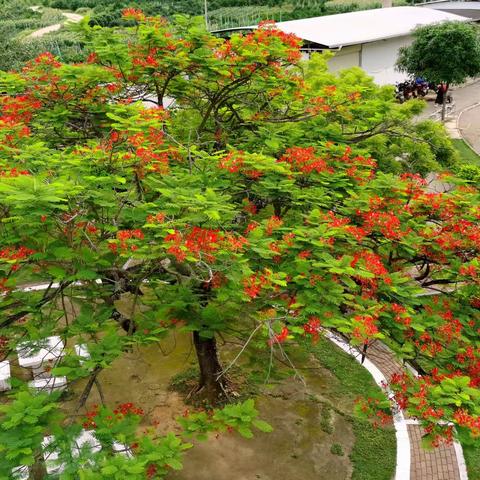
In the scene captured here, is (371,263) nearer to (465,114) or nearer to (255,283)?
(255,283)

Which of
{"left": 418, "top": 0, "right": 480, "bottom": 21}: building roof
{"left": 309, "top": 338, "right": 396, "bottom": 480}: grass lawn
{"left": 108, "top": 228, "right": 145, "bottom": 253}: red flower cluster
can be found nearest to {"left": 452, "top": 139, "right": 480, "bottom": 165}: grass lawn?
{"left": 309, "top": 338, "right": 396, "bottom": 480}: grass lawn

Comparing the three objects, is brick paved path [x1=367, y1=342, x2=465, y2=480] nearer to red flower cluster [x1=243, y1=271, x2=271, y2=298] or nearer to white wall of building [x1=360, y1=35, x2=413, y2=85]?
red flower cluster [x1=243, y1=271, x2=271, y2=298]

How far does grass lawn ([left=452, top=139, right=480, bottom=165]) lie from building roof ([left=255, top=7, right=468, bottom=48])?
25.1 feet

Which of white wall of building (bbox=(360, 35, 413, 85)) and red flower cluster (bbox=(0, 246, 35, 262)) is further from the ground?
red flower cluster (bbox=(0, 246, 35, 262))

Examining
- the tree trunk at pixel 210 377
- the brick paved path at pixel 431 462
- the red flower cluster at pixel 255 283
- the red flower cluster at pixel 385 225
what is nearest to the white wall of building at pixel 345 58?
the tree trunk at pixel 210 377

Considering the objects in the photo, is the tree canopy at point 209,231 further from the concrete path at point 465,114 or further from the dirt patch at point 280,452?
the concrete path at point 465,114

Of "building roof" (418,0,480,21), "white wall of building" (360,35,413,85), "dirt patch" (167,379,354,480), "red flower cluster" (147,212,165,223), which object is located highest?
"building roof" (418,0,480,21)

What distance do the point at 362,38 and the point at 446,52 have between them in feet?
15.8

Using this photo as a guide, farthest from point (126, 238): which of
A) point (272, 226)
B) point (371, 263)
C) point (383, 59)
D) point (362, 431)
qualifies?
point (383, 59)

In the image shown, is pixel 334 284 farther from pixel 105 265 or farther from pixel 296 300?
pixel 105 265

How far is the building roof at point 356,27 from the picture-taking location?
86.7 feet

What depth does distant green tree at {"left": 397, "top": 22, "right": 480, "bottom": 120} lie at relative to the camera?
23.8 m

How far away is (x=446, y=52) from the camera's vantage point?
23969 millimetres

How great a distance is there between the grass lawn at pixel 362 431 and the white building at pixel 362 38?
18959 millimetres
